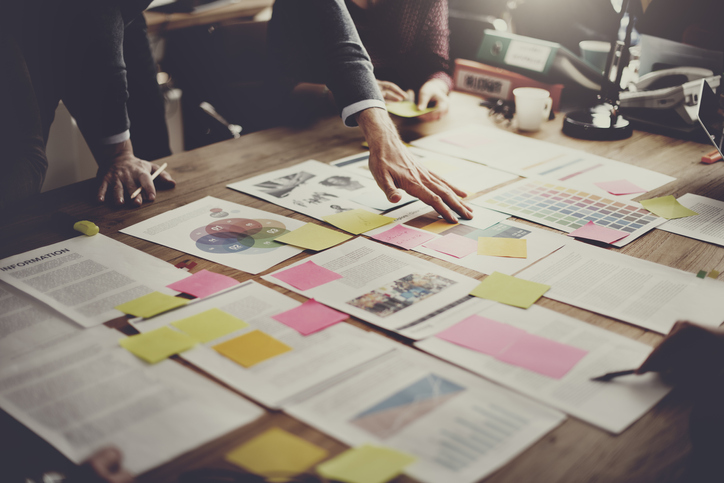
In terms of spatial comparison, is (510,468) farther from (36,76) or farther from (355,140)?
(36,76)

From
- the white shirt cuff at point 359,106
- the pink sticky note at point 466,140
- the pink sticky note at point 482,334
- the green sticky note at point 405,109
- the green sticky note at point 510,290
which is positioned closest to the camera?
the pink sticky note at point 482,334

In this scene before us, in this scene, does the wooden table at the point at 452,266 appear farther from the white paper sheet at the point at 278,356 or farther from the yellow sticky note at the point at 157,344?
the yellow sticky note at the point at 157,344

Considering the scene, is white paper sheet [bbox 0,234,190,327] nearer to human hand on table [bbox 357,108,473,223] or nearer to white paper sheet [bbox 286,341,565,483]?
white paper sheet [bbox 286,341,565,483]

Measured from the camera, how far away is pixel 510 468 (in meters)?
0.63

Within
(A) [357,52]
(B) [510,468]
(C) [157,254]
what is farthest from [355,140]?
(B) [510,468]

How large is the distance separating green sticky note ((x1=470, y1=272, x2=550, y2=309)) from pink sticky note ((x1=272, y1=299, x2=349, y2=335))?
237mm

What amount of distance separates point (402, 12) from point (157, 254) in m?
1.37

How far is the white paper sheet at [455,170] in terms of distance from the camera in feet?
4.66

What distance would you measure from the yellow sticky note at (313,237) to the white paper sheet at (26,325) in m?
0.41

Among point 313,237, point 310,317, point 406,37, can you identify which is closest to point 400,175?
point 313,237

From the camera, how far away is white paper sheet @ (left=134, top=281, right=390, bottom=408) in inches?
29.5

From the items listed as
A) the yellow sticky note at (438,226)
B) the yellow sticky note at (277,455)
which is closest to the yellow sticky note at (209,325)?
the yellow sticky note at (277,455)

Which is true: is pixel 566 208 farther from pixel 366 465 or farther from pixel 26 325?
pixel 26 325

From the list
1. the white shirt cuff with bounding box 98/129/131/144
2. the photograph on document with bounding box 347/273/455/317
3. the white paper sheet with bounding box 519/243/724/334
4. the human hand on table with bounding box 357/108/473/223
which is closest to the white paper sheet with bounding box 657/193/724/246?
the white paper sheet with bounding box 519/243/724/334
